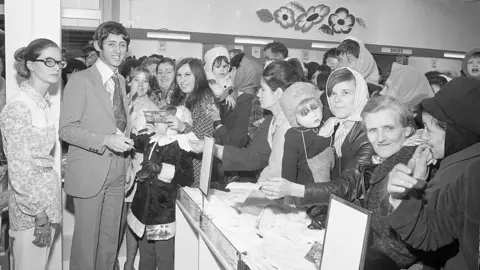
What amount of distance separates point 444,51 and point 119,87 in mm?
6880

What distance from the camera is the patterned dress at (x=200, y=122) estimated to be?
9.84 ft

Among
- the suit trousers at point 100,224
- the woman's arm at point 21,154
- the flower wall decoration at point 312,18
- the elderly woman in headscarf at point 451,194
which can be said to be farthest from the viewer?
the flower wall decoration at point 312,18

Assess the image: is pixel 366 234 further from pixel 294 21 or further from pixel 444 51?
pixel 444 51

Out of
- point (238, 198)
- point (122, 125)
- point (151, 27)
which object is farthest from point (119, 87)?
point (151, 27)

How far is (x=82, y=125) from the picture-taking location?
115 inches

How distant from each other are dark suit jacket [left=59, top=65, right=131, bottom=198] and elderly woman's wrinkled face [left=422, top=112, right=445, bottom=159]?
76.0 inches

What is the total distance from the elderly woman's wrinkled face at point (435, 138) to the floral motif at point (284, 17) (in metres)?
6.07

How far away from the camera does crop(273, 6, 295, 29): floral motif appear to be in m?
7.38

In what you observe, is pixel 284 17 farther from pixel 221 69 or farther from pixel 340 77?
pixel 340 77

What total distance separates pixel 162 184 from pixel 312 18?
5.33 meters

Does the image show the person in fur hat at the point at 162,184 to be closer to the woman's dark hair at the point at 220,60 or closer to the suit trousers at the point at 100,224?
the suit trousers at the point at 100,224

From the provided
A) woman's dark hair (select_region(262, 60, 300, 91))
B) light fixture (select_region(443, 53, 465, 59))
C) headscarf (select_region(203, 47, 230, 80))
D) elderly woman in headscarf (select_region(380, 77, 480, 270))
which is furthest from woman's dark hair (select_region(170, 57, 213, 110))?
light fixture (select_region(443, 53, 465, 59))

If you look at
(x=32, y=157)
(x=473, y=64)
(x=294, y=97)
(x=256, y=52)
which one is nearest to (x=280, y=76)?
(x=294, y=97)

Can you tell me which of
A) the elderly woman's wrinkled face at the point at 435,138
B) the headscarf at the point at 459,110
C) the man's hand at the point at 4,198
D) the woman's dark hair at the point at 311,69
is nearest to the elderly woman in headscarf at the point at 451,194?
the headscarf at the point at 459,110
